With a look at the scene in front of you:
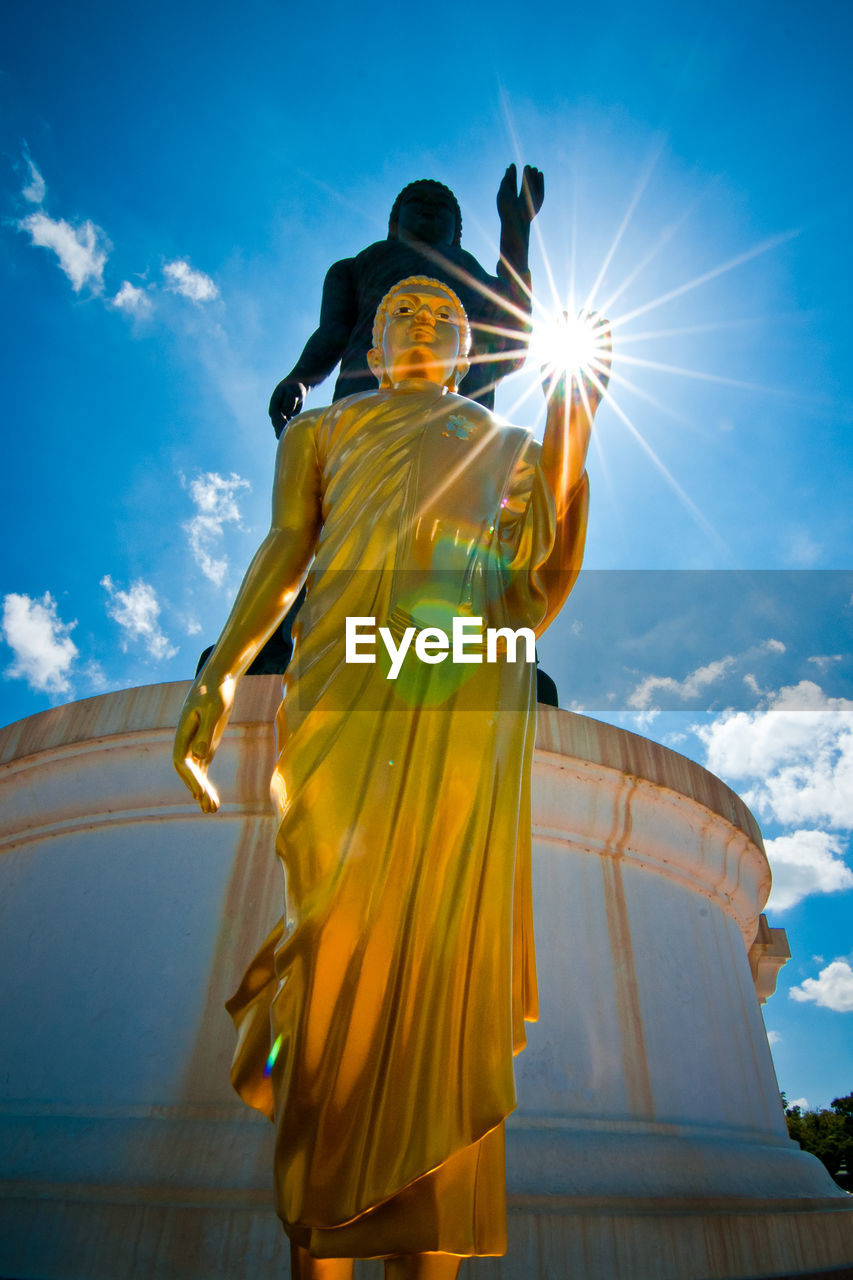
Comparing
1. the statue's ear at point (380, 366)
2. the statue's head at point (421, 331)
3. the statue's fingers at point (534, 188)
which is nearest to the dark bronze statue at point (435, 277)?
the statue's fingers at point (534, 188)

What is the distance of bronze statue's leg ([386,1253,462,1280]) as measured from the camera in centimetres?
169

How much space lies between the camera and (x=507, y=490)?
267 cm

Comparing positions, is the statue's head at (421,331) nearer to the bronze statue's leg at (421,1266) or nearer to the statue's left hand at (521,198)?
the bronze statue's leg at (421,1266)

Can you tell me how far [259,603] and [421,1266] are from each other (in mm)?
1677

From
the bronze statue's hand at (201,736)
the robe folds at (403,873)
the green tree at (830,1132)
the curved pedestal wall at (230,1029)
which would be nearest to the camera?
the robe folds at (403,873)

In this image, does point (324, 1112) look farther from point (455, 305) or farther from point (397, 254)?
point (397, 254)

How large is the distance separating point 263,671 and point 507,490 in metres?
2.90

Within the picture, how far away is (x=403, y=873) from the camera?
1938mm

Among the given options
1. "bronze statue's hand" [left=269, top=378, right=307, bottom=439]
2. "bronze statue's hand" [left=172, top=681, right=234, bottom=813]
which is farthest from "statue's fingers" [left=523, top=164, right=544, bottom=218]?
"bronze statue's hand" [left=172, top=681, right=234, bottom=813]

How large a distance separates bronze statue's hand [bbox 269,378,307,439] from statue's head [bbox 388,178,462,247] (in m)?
1.79

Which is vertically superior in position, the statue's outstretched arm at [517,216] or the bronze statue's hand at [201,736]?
the statue's outstretched arm at [517,216]

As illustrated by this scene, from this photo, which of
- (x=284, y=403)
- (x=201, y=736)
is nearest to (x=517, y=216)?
(x=284, y=403)

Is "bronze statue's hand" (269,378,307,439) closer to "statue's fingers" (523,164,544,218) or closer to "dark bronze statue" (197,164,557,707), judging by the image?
"dark bronze statue" (197,164,557,707)

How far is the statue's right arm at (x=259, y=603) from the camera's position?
231cm
